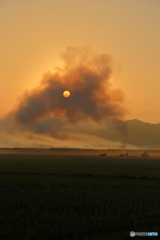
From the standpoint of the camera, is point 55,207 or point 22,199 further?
point 22,199

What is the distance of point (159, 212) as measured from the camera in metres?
15.2

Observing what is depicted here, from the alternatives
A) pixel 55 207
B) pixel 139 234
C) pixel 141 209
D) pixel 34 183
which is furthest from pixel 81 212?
pixel 34 183

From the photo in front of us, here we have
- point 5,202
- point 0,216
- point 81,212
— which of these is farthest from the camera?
point 5,202

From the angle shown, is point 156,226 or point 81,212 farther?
point 81,212

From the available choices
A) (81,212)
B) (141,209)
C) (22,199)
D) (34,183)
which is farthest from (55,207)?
(34,183)

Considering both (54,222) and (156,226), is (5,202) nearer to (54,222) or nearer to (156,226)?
(54,222)

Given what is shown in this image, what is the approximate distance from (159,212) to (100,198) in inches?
173

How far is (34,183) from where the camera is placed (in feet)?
86.0

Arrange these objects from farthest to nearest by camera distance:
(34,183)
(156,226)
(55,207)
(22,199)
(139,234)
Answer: (34,183)
(22,199)
(55,207)
(156,226)
(139,234)

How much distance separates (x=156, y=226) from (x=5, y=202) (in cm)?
872

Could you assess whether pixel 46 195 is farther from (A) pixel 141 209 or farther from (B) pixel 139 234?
(B) pixel 139 234

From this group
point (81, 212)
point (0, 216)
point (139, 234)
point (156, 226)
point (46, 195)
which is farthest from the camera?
point (46, 195)

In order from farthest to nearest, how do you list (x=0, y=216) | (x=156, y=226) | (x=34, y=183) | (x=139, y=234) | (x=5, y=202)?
(x=34, y=183) → (x=5, y=202) → (x=0, y=216) → (x=156, y=226) → (x=139, y=234)

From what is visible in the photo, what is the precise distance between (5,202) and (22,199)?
54.0 inches
